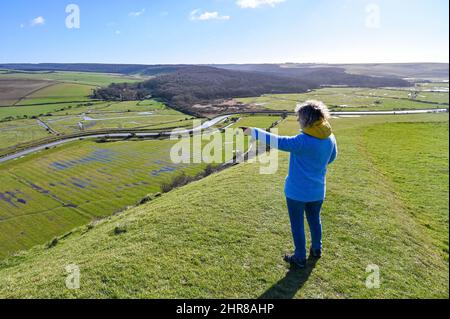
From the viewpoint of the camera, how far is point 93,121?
118 metres

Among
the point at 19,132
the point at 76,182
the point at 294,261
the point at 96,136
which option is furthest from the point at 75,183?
the point at 294,261

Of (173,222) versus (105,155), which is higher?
(173,222)

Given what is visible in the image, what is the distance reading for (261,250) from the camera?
25.3 ft

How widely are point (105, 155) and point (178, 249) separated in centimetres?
7681

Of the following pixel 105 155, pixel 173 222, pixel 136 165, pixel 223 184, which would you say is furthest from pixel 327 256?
pixel 105 155

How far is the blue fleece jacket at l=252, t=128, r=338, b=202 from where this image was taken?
18.3 feet

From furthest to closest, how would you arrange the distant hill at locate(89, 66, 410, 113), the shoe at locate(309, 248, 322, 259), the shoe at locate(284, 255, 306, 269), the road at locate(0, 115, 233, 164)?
the distant hill at locate(89, 66, 410, 113) → the road at locate(0, 115, 233, 164) → the shoe at locate(309, 248, 322, 259) → the shoe at locate(284, 255, 306, 269)

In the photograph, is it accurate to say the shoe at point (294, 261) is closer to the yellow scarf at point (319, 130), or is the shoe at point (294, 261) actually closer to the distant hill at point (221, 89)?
the yellow scarf at point (319, 130)

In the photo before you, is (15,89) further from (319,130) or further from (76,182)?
(319,130)

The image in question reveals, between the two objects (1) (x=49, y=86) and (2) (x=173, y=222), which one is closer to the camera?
(2) (x=173, y=222)

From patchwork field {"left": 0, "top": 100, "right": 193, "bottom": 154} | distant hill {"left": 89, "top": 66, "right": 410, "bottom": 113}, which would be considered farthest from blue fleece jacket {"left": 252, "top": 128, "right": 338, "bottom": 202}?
distant hill {"left": 89, "top": 66, "right": 410, "bottom": 113}

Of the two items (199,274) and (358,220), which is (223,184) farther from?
(199,274)

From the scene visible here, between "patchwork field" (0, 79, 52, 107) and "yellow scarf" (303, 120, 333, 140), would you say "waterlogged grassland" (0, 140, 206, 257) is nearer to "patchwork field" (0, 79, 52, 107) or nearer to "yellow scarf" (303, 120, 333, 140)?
"yellow scarf" (303, 120, 333, 140)

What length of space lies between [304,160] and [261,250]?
9.89 ft
